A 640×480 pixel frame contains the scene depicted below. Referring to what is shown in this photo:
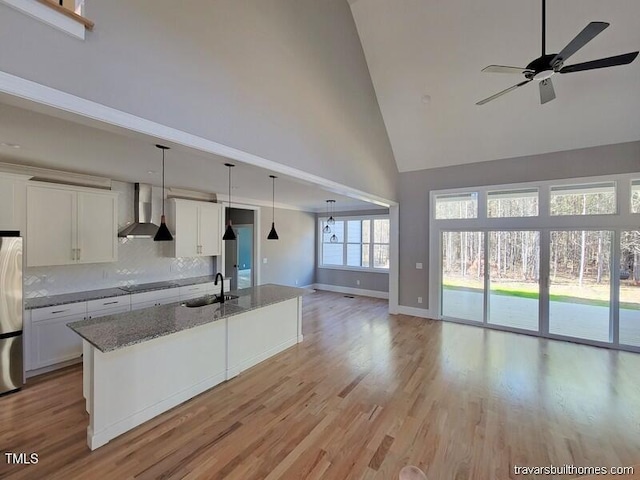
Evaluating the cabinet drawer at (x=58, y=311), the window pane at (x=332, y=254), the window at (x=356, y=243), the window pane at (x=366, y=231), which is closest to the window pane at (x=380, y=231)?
the window at (x=356, y=243)

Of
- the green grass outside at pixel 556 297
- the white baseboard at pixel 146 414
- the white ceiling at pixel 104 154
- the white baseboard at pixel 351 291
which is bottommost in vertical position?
the white baseboard at pixel 146 414

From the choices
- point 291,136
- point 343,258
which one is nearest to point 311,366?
point 291,136

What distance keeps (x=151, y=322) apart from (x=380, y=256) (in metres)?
6.13

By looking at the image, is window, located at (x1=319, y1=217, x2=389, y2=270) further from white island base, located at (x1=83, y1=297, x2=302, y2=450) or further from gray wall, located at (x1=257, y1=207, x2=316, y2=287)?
white island base, located at (x1=83, y1=297, x2=302, y2=450)

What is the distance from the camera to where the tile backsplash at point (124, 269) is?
3.66 m

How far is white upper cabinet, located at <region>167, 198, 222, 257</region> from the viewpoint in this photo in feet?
16.3

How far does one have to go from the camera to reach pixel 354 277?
8.05 metres

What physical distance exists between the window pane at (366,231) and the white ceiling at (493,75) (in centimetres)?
324

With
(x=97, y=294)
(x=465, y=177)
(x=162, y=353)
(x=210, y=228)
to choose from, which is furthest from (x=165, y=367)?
(x=465, y=177)

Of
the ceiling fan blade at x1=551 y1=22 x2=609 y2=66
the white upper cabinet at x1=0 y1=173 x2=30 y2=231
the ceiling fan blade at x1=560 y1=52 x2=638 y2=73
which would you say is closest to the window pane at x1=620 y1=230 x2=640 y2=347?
the ceiling fan blade at x1=560 y1=52 x2=638 y2=73

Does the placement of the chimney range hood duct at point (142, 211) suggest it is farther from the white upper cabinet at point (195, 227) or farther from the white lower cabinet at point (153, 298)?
the white lower cabinet at point (153, 298)

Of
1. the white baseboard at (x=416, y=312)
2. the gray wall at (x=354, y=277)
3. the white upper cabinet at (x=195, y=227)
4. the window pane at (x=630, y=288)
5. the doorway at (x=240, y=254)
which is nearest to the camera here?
the window pane at (x=630, y=288)

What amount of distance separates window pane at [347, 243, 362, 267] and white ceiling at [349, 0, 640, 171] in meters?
3.80

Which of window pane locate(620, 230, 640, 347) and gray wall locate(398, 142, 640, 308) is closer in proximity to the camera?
window pane locate(620, 230, 640, 347)
